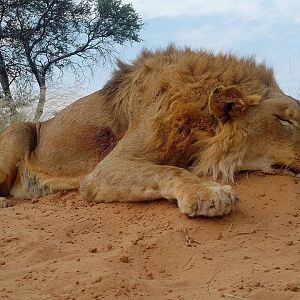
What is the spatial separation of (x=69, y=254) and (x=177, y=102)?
5.79 ft

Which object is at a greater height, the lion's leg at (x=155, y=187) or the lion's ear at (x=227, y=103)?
the lion's ear at (x=227, y=103)

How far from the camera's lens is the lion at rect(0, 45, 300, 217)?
4324 millimetres

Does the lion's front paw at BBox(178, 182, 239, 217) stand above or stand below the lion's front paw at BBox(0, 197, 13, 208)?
above

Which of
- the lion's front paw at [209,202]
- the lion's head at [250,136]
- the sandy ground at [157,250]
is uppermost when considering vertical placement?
the lion's head at [250,136]

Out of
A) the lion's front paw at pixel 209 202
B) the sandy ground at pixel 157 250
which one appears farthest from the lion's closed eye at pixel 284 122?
the lion's front paw at pixel 209 202

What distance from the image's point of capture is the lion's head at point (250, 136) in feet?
14.2

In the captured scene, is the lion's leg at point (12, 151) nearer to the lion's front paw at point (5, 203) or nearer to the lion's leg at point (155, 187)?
the lion's front paw at point (5, 203)

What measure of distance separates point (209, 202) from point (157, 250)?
1.59 feet

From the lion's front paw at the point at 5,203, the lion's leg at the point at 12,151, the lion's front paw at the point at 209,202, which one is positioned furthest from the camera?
the lion's leg at the point at 12,151

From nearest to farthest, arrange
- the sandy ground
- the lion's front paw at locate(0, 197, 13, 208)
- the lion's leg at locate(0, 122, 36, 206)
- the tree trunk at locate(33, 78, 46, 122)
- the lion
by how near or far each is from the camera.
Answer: the sandy ground
the lion
the lion's front paw at locate(0, 197, 13, 208)
the lion's leg at locate(0, 122, 36, 206)
the tree trunk at locate(33, 78, 46, 122)

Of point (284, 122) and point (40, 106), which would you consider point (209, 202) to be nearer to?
point (284, 122)

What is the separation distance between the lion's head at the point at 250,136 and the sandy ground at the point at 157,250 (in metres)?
0.13

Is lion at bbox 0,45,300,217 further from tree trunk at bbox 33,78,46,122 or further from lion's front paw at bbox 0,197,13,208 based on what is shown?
tree trunk at bbox 33,78,46,122

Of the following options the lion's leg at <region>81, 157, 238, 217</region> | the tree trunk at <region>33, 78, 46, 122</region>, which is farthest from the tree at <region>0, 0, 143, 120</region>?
the lion's leg at <region>81, 157, 238, 217</region>
